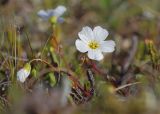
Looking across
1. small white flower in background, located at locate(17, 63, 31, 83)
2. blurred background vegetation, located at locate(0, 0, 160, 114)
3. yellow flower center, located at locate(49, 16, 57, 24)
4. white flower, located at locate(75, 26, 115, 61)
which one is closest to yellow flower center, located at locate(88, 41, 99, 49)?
white flower, located at locate(75, 26, 115, 61)

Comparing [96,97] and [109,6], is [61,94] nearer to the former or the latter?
Result: [96,97]

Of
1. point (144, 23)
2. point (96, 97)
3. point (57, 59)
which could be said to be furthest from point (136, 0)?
point (96, 97)

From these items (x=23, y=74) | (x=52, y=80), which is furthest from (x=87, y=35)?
(x=23, y=74)

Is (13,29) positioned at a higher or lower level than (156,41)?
higher

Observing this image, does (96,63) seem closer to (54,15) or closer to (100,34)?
(54,15)

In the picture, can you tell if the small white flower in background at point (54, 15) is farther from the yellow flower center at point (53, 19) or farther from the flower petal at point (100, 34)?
the flower petal at point (100, 34)

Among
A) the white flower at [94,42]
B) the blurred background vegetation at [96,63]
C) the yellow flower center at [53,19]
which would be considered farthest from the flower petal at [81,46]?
the yellow flower center at [53,19]
